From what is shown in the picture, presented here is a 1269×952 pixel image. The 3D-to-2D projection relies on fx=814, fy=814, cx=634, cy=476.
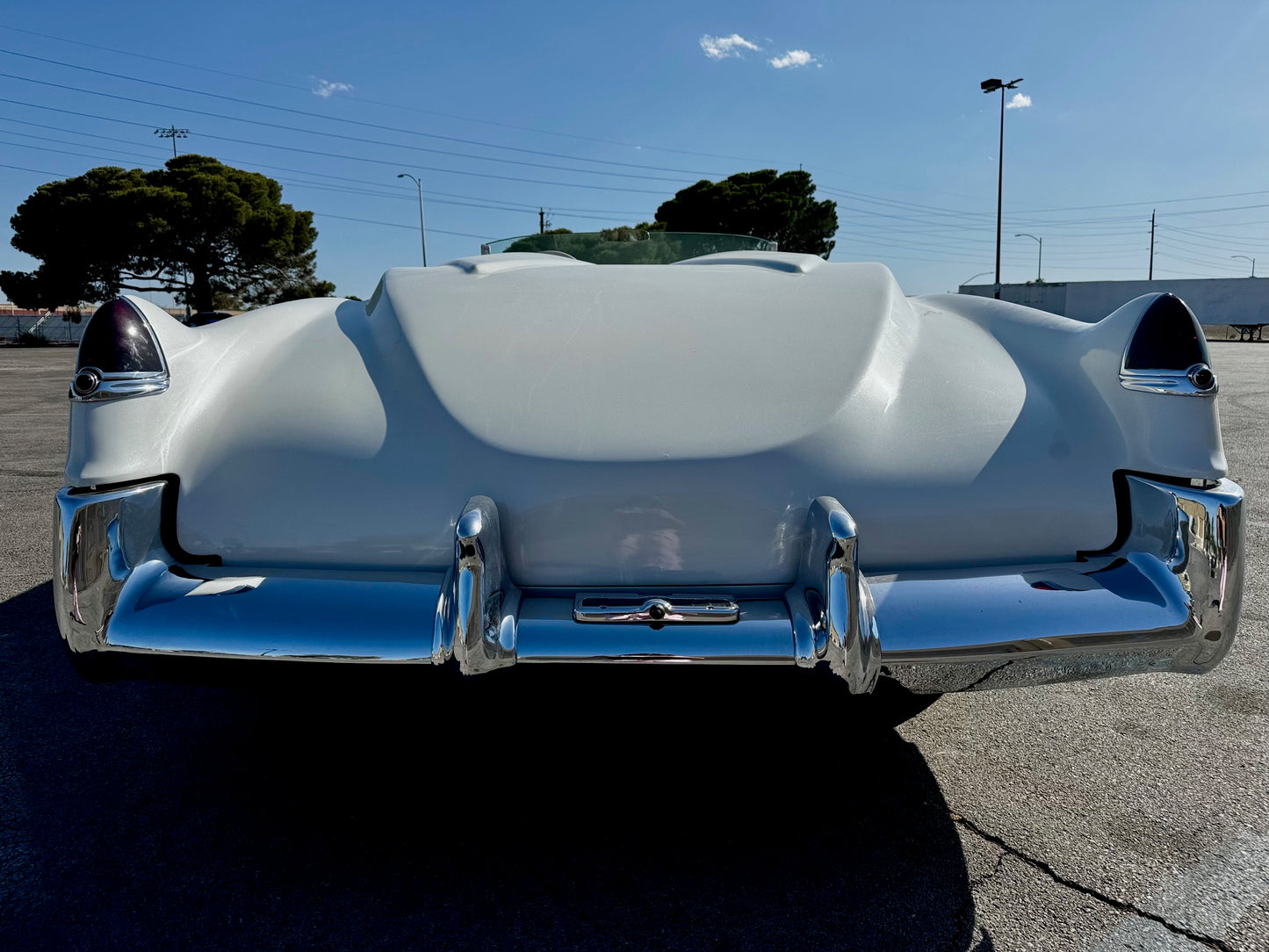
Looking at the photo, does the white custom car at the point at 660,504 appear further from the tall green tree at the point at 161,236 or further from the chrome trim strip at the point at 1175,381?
the tall green tree at the point at 161,236

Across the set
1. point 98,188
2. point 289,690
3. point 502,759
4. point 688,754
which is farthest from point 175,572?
point 98,188

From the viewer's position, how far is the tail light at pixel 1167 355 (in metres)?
1.60

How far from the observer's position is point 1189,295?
36.8 metres

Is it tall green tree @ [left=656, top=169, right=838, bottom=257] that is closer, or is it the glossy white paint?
the glossy white paint

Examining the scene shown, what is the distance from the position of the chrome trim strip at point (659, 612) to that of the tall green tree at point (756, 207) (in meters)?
32.7

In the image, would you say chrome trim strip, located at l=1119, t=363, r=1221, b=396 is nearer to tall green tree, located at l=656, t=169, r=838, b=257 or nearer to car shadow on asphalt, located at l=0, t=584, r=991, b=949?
car shadow on asphalt, located at l=0, t=584, r=991, b=949

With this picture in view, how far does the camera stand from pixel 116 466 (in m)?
1.57

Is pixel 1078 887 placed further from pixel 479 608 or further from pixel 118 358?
pixel 118 358


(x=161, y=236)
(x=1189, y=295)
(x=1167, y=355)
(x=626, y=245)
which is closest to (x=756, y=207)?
(x=1189, y=295)

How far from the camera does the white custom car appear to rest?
4.66 ft

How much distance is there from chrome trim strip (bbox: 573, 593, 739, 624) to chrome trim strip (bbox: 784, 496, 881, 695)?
4.9 inches

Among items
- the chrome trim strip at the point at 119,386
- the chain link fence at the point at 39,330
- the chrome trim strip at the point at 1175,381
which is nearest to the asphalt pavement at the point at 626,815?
the chrome trim strip at the point at 119,386

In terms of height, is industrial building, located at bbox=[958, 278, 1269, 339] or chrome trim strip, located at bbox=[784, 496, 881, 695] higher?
industrial building, located at bbox=[958, 278, 1269, 339]

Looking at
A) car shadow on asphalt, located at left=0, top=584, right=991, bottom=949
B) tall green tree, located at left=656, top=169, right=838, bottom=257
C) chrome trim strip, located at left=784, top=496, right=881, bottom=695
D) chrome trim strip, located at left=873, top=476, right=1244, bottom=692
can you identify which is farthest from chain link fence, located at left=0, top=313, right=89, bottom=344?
chrome trim strip, located at left=873, top=476, right=1244, bottom=692
